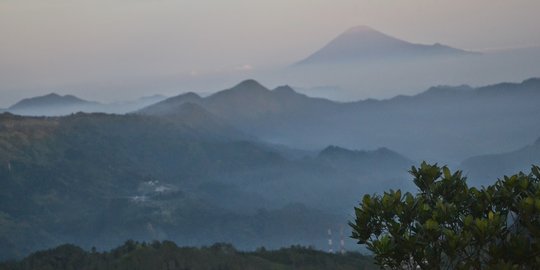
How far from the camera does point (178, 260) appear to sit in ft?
399

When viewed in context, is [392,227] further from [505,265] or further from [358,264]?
[358,264]

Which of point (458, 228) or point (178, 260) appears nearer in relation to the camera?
point (458, 228)

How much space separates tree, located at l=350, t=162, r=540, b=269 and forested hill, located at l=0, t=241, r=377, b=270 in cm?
10380

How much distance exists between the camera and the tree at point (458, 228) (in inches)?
482

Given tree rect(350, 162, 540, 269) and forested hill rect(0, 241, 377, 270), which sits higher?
forested hill rect(0, 241, 377, 270)

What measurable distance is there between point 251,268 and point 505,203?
108 metres

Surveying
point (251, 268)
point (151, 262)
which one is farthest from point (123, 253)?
point (251, 268)

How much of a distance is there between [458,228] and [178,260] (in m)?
112

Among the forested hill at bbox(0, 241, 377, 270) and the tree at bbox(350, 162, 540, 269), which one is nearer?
the tree at bbox(350, 162, 540, 269)

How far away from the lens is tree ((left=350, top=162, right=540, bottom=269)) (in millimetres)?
12250

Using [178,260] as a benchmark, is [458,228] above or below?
below

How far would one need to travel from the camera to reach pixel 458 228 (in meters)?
13.3

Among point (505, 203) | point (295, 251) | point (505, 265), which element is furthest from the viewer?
point (295, 251)

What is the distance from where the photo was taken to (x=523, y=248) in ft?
40.0
